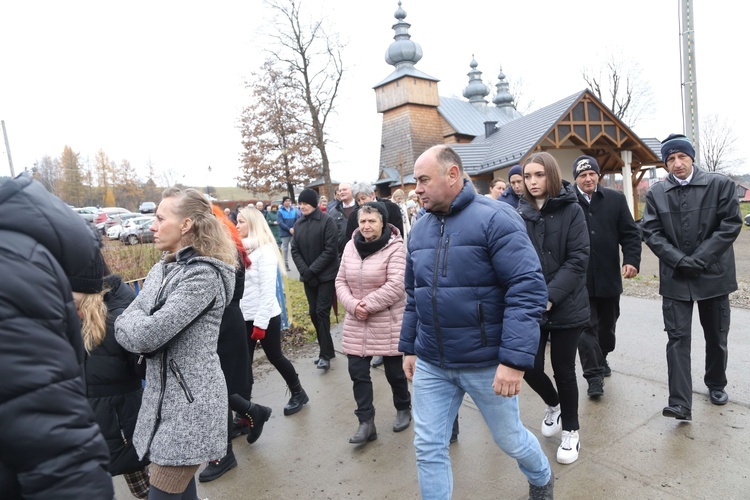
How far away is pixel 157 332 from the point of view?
7.48 feet

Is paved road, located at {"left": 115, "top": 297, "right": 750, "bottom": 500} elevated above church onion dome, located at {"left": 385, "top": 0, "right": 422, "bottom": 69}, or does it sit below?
below

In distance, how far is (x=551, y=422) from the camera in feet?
12.0

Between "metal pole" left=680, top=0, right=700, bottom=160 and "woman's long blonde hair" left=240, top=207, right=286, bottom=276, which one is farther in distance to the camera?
"metal pole" left=680, top=0, right=700, bottom=160

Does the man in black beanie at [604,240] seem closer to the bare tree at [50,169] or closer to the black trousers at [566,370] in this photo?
the black trousers at [566,370]

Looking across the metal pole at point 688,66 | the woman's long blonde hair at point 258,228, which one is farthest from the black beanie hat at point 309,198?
the metal pole at point 688,66

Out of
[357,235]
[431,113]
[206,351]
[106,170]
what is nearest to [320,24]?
[431,113]

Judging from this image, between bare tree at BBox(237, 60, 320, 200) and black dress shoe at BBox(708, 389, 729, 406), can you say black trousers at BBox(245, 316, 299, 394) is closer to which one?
black dress shoe at BBox(708, 389, 729, 406)

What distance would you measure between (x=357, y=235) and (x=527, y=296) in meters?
2.06

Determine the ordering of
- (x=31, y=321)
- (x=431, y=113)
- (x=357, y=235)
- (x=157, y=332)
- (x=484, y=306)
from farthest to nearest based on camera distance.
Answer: (x=431, y=113) → (x=357, y=235) → (x=484, y=306) → (x=157, y=332) → (x=31, y=321)

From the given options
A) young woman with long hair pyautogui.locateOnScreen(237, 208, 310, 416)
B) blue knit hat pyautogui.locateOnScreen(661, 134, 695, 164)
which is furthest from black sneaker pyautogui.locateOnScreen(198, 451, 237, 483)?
blue knit hat pyautogui.locateOnScreen(661, 134, 695, 164)

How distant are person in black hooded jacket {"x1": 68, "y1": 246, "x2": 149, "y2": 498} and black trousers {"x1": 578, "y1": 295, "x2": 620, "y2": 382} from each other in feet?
10.1

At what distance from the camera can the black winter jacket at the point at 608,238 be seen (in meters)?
4.35

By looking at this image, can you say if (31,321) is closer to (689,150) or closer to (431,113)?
(689,150)

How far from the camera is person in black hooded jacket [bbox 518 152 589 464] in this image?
10.8ft
